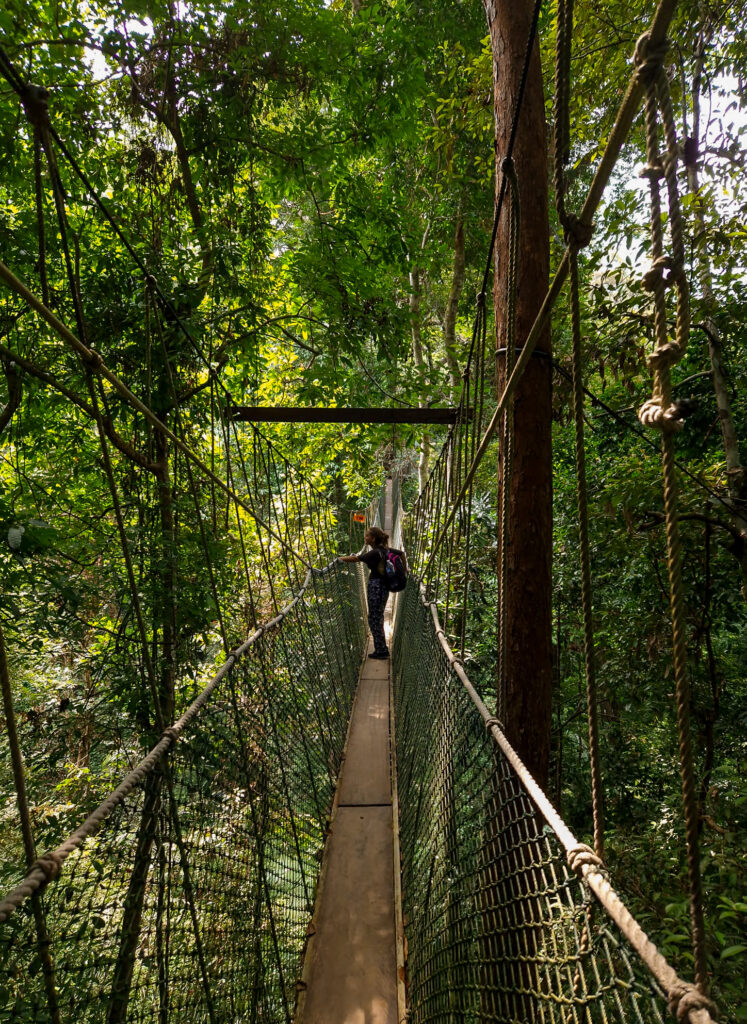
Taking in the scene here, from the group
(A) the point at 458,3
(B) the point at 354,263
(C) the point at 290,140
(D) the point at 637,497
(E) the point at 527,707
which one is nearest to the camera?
(E) the point at 527,707

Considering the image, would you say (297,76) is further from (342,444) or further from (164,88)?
(342,444)

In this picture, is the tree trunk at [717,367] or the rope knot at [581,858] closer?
the rope knot at [581,858]

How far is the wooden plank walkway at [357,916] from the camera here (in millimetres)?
1403

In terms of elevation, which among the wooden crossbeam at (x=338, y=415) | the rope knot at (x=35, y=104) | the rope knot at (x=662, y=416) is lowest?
the rope knot at (x=662, y=416)

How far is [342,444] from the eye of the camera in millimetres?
4199

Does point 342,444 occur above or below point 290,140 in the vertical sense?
below

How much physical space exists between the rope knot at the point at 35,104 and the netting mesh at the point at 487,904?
3.86 feet

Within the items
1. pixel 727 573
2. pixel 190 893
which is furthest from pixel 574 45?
pixel 190 893

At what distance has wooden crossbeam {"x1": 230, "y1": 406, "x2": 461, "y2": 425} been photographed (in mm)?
2387

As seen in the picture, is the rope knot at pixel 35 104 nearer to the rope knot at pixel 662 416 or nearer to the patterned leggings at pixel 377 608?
the rope knot at pixel 662 416

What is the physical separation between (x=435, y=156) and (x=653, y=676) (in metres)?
3.18

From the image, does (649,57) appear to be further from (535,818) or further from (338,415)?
(338,415)

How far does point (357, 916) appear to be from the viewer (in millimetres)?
1688

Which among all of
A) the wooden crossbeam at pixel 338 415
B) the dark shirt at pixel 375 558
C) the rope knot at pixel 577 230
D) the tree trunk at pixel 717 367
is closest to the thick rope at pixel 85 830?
the rope knot at pixel 577 230
